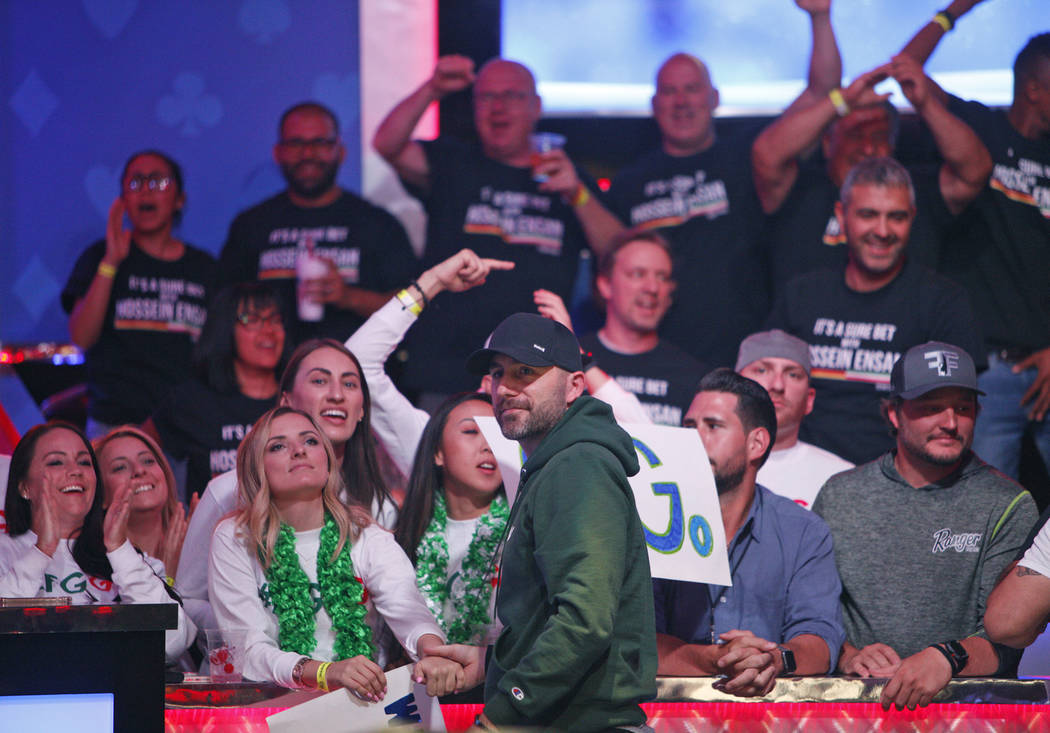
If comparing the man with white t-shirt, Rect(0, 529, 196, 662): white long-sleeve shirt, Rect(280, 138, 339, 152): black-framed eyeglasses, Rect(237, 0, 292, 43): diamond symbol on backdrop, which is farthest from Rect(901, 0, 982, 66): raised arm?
Rect(0, 529, 196, 662): white long-sleeve shirt

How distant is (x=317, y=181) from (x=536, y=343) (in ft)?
Answer: 10.4

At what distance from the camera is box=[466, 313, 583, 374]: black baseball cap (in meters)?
2.72

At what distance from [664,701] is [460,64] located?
350 centimetres

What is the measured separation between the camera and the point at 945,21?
5.39 meters

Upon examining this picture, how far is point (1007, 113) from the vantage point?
17.7 feet

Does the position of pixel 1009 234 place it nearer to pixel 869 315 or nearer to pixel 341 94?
pixel 869 315

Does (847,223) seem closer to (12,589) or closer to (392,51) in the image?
(392,51)

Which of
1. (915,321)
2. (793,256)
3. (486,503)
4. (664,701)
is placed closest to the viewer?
(664,701)

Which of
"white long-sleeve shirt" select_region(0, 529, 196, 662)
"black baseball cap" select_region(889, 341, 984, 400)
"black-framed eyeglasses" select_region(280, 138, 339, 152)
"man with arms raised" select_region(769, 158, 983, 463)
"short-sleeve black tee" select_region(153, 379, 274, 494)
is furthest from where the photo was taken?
"black-framed eyeglasses" select_region(280, 138, 339, 152)

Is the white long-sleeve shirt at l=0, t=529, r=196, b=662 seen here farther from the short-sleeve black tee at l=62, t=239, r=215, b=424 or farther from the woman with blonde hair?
the short-sleeve black tee at l=62, t=239, r=215, b=424

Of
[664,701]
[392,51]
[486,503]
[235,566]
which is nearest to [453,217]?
[392,51]

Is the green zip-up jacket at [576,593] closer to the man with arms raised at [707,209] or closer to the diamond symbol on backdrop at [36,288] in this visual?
the man with arms raised at [707,209]

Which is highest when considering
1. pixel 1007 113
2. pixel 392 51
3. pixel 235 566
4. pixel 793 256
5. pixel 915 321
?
pixel 392 51

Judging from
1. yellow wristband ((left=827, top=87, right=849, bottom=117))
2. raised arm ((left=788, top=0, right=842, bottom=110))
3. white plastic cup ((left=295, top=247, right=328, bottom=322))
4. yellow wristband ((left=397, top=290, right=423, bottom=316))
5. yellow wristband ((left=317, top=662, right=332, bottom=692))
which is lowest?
yellow wristband ((left=317, top=662, right=332, bottom=692))
